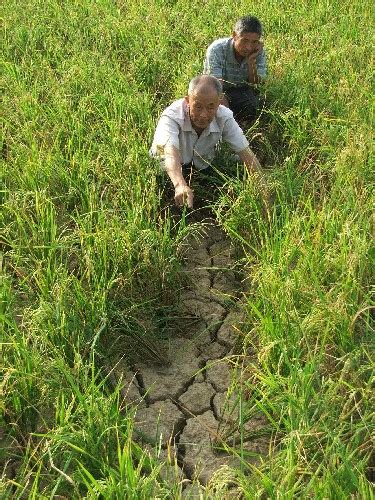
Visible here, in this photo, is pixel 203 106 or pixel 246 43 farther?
pixel 246 43

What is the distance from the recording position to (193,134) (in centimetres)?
370

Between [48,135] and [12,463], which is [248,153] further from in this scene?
[12,463]

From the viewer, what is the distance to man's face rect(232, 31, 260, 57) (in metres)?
4.35

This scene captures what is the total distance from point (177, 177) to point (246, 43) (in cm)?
145

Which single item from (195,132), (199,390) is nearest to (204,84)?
(195,132)

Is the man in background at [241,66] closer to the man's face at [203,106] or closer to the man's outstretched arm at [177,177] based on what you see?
the man's face at [203,106]

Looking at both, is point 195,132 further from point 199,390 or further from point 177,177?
point 199,390

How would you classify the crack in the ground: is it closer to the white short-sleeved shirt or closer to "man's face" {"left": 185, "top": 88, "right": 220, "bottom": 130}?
the white short-sleeved shirt

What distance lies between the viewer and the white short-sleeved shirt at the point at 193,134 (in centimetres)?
358

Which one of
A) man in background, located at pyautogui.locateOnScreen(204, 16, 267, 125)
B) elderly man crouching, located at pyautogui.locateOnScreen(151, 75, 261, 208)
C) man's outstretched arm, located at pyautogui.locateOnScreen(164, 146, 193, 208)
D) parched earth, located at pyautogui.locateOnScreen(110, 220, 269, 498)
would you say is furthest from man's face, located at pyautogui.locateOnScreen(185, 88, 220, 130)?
man in background, located at pyautogui.locateOnScreen(204, 16, 267, 125)

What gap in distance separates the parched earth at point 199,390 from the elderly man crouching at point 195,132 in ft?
1.49

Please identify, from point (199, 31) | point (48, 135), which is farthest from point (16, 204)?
point (199, 31)

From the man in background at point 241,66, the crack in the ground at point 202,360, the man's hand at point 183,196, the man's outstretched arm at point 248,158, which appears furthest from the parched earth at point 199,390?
the man in background at point 241,66

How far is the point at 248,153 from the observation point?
3754mm
